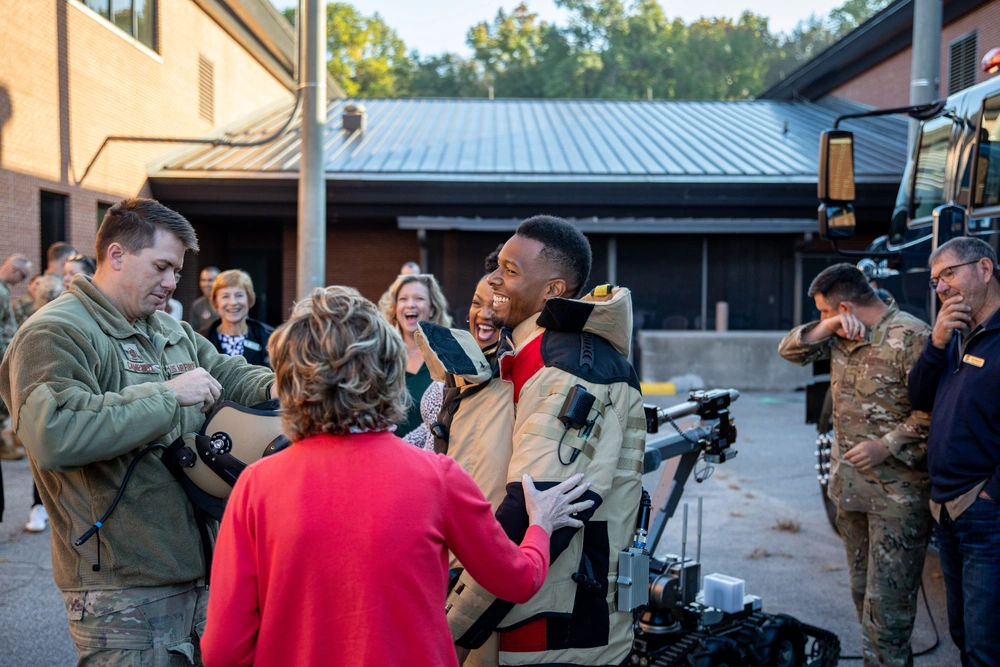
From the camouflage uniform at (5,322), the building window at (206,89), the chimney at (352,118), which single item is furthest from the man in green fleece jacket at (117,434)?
the building window at (206,89)

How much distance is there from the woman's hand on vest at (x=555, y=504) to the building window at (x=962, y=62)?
17.0 meters

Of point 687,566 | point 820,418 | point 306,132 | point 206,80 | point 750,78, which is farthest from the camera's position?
point 750,78

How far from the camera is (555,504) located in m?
2.02

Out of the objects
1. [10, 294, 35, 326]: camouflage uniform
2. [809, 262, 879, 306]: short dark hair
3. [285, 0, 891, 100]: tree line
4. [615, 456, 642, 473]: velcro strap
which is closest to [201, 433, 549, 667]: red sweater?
[615, 456, 642, 473]: velcro strap

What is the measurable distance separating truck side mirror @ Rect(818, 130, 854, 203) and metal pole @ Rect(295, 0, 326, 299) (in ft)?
17.4

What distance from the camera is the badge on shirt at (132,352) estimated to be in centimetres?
246

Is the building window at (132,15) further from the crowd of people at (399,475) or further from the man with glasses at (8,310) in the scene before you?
the crowd of people at (399,475)

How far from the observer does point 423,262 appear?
51.3 feet

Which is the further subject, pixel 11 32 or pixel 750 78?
pixel 750 78

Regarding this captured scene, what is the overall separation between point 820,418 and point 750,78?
42.0 m

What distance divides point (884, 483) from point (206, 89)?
17158mm

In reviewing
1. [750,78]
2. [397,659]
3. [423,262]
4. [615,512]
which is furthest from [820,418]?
[750,78]

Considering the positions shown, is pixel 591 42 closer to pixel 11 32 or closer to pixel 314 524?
pixel 11 32

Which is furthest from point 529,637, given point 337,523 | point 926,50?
point 926,50
